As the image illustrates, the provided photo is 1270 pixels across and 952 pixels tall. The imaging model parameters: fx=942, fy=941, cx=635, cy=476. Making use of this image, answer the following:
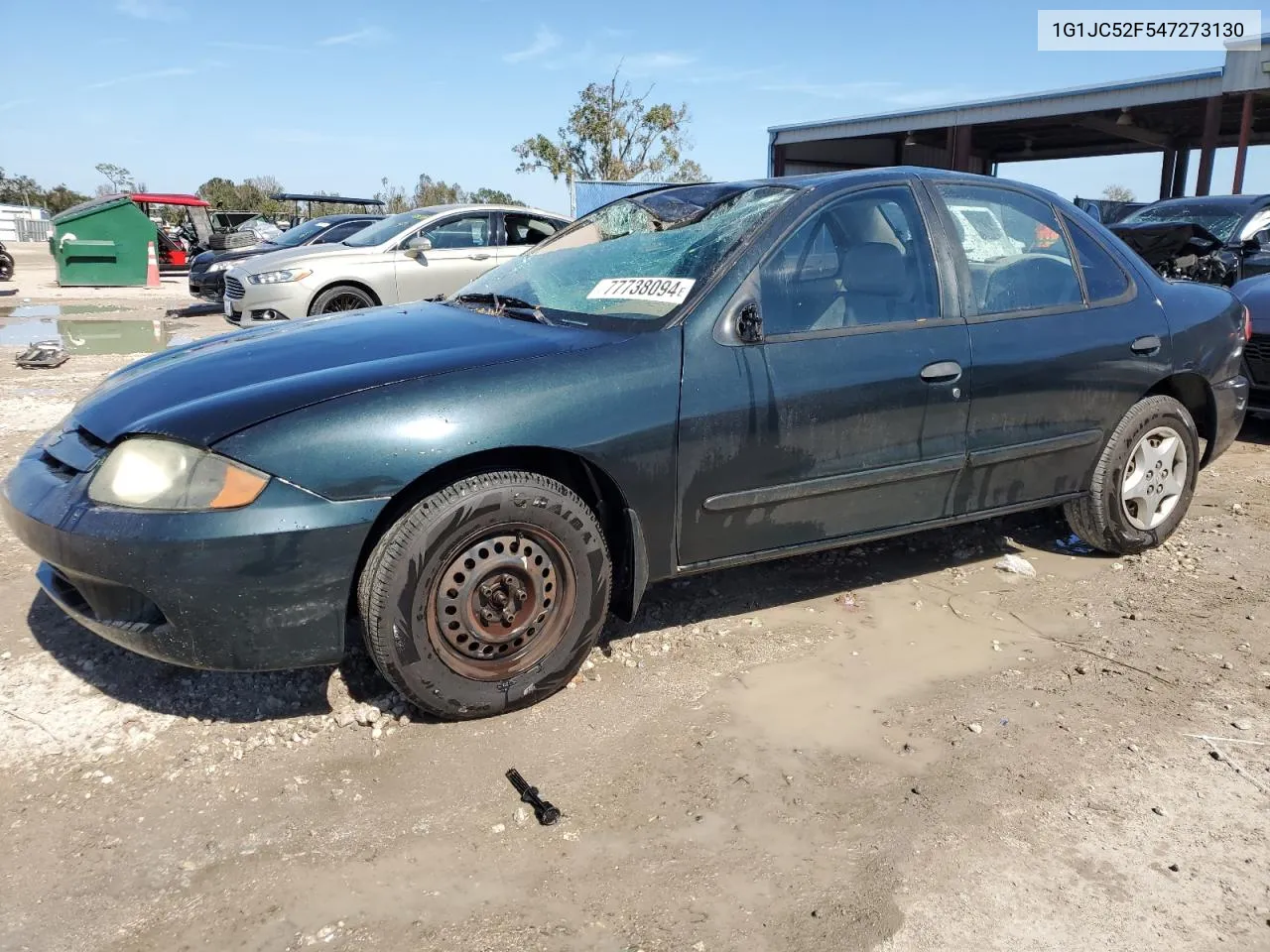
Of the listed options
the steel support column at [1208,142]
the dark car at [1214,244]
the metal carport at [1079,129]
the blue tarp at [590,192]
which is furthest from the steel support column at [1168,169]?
the dark car at [1214,244]

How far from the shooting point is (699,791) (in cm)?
253

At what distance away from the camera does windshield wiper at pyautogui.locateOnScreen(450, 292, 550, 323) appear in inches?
128

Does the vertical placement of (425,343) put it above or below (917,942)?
above

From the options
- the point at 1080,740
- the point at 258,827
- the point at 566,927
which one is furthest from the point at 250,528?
the point at 1080,740

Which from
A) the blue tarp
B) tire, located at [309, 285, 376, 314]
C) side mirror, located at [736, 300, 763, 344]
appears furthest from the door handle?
the blue tarp

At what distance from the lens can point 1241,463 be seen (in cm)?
602

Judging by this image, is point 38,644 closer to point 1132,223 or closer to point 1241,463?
point 1241,463

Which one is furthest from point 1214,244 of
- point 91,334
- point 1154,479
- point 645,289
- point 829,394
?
point 91,334

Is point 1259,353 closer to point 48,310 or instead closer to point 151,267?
point 48,310

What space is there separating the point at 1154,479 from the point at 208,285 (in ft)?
43.0

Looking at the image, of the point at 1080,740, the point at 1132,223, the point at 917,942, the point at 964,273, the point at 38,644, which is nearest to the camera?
the point at 917,942

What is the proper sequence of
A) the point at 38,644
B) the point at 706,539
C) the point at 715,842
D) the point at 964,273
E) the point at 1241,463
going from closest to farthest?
the point at 715,842 < the point at 706,539 < the point at 38,644 < the point at 964,273 < the point at 1241,463

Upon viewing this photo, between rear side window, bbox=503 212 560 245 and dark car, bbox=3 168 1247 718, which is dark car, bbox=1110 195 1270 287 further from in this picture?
rear side window, bbox=503 212 560 245

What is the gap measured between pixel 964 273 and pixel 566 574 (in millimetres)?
1904
